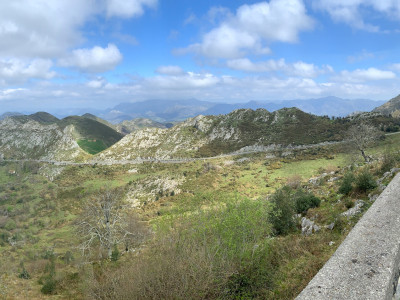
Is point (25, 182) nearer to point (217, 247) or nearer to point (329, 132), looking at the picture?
point (217, 247)

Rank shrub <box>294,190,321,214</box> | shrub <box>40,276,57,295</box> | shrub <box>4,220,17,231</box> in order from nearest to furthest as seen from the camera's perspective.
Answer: shrub <box>40,276,57,295</box> → shrub <box>294,190,321,214</box> → shrub <box>4,220,17,231</box>

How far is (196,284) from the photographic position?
39.0ft

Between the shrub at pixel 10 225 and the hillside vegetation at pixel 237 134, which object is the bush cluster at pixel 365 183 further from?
the shrub at pixel 10 225

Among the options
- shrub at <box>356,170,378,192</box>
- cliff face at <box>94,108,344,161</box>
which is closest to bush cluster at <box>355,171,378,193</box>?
shrub at <box>356,170,378,192</box>

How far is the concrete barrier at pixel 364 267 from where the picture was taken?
7.60 metres

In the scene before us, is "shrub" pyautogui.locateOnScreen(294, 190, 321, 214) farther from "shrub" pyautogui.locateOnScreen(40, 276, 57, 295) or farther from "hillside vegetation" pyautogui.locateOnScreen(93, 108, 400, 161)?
"hillside vegetation" pyautogui.locateOnScreen(93, 108, 400, 161)

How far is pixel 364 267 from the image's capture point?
336 inches

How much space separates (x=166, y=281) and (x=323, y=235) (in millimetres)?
11935

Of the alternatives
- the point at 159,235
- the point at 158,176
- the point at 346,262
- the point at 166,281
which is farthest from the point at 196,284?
the point at 158,176

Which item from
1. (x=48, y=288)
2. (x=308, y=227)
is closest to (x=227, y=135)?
(x=308, y=227)

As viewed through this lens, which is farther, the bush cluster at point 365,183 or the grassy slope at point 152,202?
the bush cluster at point 365,183

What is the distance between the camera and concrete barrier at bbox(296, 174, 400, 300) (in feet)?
24.9

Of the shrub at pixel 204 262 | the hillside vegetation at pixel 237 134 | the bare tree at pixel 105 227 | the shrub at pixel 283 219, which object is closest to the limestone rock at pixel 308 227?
the shrub at pixel 283 219

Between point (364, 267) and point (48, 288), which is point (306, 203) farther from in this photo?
point (48, 288)
